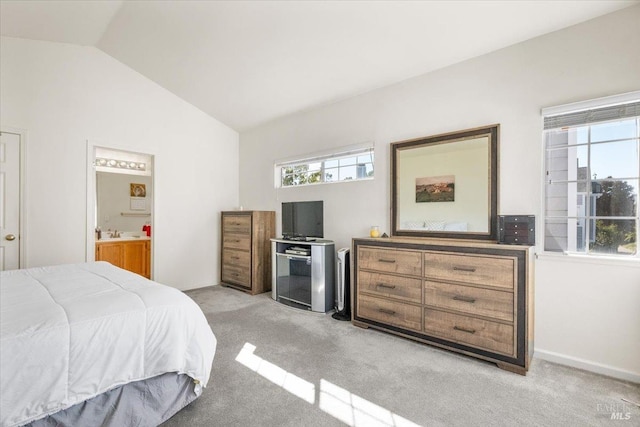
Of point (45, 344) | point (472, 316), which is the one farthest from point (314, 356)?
point (45, 344)

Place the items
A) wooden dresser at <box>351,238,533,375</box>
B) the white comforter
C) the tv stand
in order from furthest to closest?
1. the tv stand
2. wooden dresser at <box>351,238,533,375</box>
3. the white comforter

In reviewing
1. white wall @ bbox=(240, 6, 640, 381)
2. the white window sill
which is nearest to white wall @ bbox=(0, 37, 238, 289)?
white wall @ bbox=(240, 6, 640, 381)

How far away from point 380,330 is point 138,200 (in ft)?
18.2

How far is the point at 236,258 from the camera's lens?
15.6 ft

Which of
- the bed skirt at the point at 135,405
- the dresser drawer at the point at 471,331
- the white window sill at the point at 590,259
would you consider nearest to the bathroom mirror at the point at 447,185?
the white window sill at the point at 590,259

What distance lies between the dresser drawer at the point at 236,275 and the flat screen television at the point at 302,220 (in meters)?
0.88

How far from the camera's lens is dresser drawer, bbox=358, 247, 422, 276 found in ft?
9.12

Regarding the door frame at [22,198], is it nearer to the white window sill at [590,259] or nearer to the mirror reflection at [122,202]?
the mirror reflection at [122,202]

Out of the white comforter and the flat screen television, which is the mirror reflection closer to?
the flat screen television

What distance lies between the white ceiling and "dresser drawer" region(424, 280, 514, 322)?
7.14 ft

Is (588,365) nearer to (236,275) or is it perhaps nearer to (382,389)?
(382,389)

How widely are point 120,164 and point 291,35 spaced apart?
10.4 ft

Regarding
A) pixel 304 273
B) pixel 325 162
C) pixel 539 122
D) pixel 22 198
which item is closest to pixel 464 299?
pixel 539 122

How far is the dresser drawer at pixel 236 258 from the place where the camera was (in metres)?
4.57
